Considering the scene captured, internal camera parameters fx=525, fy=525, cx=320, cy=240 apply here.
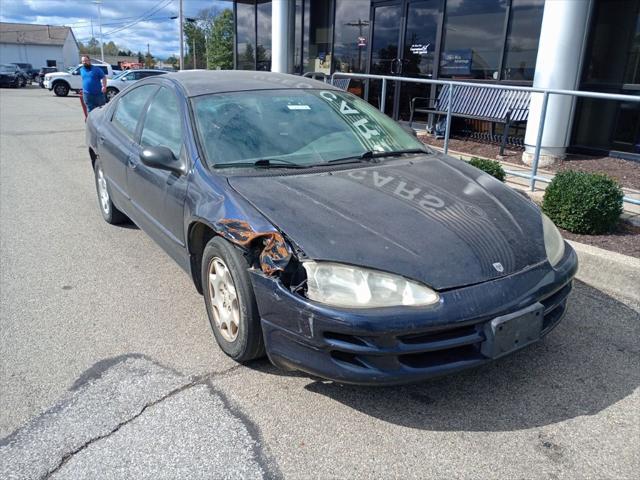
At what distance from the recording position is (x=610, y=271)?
12.9 ft

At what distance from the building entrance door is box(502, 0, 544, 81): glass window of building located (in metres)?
1.66

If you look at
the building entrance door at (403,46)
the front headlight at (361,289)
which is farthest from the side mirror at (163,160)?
the building entrance door at (403,46)

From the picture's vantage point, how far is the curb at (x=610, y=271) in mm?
3820

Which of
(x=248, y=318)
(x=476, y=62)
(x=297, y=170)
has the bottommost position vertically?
(x=248, y=318)

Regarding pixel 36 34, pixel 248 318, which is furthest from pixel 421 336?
pixel 36 34

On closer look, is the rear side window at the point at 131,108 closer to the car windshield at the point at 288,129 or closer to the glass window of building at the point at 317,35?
the car windshield at the point at 288,129

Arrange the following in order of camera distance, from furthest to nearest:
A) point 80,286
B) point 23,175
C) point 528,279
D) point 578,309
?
point 23,175
point 80,286
point 578,309
point 528,279

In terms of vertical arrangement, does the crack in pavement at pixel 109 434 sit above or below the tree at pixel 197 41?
below

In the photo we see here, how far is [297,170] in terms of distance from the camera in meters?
3.18

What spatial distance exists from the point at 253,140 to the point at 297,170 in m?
0.38

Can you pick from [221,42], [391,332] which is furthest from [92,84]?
[221,42]

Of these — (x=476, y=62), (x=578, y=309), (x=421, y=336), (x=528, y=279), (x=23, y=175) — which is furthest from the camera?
(x=476, y=62)

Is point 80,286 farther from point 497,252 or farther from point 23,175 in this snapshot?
point 23,175

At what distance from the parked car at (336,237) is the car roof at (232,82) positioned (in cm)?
2
